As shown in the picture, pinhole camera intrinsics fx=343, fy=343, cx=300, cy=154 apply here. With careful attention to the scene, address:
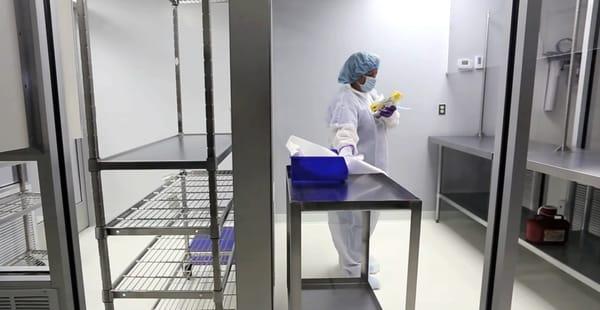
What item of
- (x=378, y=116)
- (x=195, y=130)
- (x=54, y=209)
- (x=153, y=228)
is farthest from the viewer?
(x=195, y=130)

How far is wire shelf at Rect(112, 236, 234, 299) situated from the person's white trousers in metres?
0.75

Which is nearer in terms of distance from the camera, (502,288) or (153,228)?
(502,288)

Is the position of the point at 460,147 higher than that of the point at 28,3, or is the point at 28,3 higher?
the point at 28,3

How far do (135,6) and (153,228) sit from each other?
7.49 feet

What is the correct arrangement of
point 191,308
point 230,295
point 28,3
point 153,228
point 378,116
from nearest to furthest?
point 28,3, point 153,228, point 230,295, point 191,308, point 378,116

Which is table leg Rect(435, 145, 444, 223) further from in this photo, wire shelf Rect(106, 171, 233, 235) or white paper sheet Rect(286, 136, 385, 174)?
wire shelf Rect(106, 171, 233, 235)

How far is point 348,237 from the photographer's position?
88.9 inches

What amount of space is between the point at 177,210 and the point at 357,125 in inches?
47.6

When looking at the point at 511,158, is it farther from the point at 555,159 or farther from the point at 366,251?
the point at 555,159

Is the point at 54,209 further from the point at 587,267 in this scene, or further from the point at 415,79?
the point at 415,79

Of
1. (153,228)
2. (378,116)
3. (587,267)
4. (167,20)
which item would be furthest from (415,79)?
(153,228)

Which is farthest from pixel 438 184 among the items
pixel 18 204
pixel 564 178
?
pixel 18 204

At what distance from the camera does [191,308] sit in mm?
1887

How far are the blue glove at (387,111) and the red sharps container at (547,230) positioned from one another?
43.7 inches
